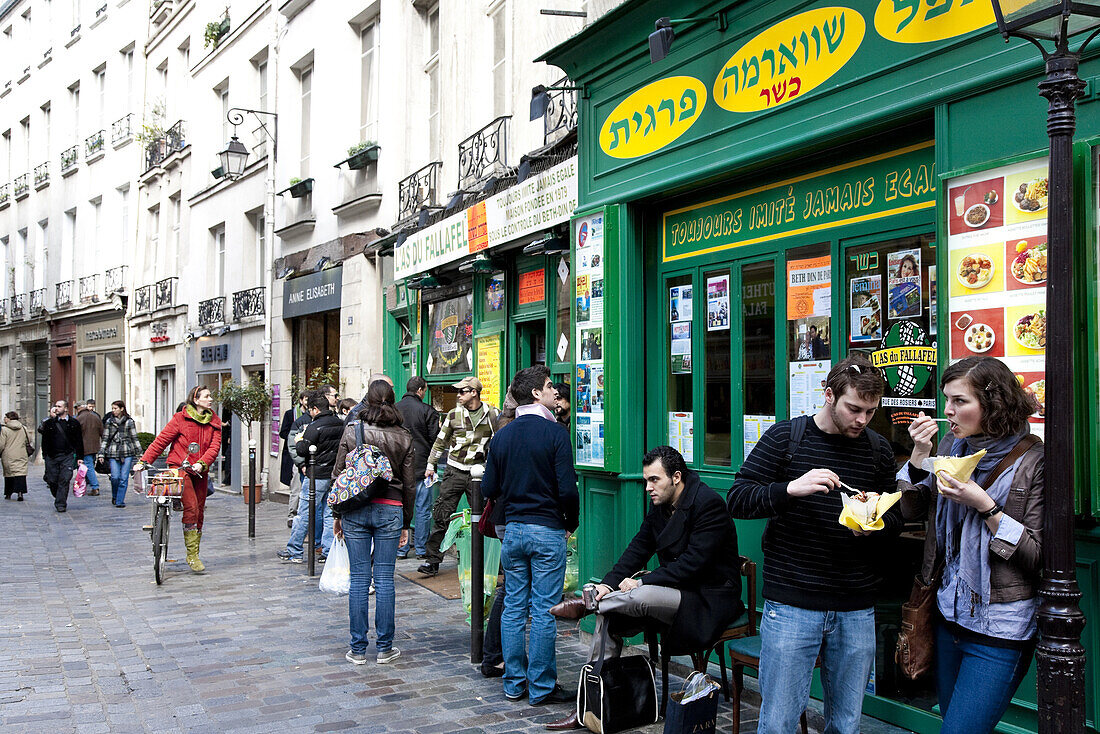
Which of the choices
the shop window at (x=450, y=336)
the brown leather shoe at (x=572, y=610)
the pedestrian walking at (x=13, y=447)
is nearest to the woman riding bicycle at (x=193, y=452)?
the shop window at (x=450, y=336)

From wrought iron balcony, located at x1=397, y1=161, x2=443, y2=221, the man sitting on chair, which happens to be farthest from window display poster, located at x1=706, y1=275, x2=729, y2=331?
wrought iron balcony, located at x1=397, y1=161, x2=443, y2=221

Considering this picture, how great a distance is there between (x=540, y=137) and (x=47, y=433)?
10.8 metres

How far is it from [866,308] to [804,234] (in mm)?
661

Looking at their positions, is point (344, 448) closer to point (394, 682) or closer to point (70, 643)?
point (394, 682)

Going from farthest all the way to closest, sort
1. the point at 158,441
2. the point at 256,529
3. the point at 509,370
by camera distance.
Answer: the point at 256,529 < the point at 509,370 < the point at 158,441

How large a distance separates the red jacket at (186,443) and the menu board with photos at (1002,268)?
726cm

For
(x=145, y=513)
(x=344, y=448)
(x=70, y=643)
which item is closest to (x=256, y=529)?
(x=145, y=513)

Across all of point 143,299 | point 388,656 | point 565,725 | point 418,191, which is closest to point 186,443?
A: point 388,656

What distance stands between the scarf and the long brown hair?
2.4 inches

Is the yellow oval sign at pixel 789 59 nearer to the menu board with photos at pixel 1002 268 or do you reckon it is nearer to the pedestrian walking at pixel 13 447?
the menu board with photos at pixel 1002 268

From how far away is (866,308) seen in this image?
5301 millimetres

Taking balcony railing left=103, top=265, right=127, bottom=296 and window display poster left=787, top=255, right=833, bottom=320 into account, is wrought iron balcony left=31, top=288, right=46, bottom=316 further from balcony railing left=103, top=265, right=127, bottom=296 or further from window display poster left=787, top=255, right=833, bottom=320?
window display poster left=787, top=255, right=833, bottom=320

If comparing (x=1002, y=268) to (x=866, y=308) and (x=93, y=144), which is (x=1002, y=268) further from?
(x=93, y=144)

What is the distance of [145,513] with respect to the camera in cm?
1557
